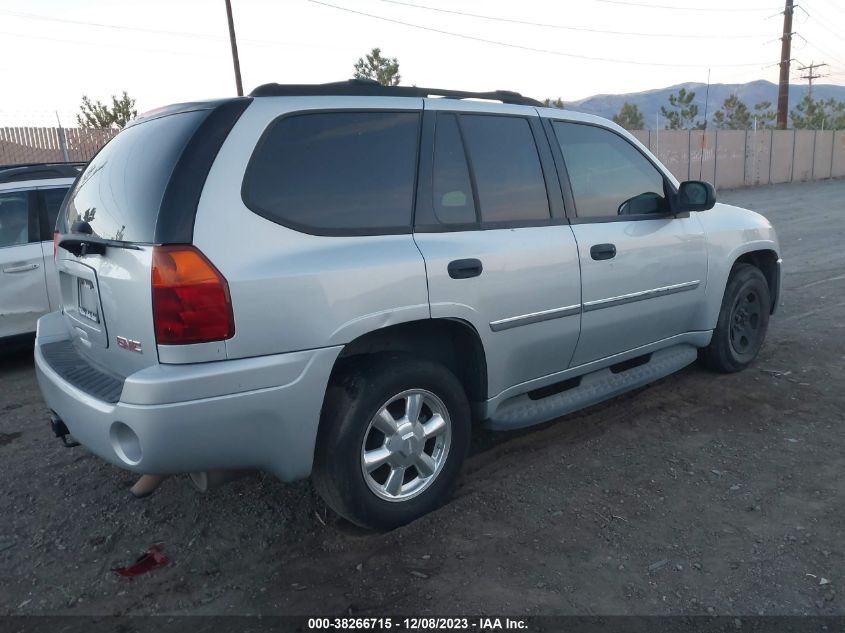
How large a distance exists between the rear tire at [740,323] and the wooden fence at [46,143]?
47.9 feet

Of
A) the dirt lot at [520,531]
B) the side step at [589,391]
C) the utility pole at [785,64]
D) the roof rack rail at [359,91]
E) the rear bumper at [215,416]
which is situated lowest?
the dirt lot at [520,531]

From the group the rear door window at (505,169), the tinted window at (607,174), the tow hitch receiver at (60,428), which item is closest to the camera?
the tow hitch receiver at (60,428)

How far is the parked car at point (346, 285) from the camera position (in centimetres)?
257

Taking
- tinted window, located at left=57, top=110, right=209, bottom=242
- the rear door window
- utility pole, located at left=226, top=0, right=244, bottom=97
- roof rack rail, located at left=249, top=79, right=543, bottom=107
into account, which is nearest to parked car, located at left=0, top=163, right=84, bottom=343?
tinted window, located at left=57, top=110, right=209, bottom=242

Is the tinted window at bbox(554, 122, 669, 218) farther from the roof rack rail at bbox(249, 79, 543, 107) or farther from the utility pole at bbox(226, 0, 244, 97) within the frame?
the utility pole at bbox(226, 0, 244, 97)

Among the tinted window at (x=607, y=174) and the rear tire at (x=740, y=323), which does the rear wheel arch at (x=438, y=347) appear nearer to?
the tinted window at (x=607, y=174)

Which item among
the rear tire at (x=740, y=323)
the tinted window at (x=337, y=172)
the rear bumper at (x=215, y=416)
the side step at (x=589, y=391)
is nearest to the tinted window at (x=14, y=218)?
the rear bumper at (x=215, y=416)

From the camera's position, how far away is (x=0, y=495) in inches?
145

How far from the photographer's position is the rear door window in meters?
3.49

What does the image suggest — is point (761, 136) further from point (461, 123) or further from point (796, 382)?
point (461, 123)

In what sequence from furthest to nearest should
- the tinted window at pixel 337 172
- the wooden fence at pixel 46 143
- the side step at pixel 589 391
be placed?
the wooden fence at pixel 46 143, the side step at pixel 589 391, the tinted window at pixel 337 172

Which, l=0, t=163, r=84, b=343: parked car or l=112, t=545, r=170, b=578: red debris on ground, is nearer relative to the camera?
l=112, t=545, r=170, b=578: red debris on ground

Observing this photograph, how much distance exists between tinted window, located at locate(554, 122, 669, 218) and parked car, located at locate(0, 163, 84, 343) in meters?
4.43

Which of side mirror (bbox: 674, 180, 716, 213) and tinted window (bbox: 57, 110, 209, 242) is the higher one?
tinted window (bbox: 57, 110, 209, 242)
